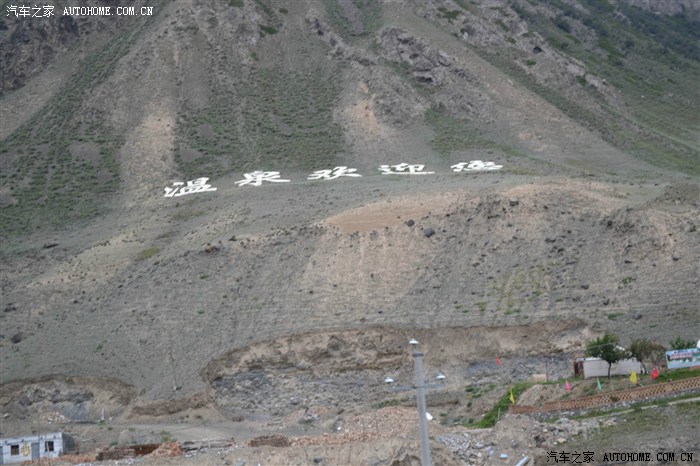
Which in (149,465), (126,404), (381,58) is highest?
(381,58)

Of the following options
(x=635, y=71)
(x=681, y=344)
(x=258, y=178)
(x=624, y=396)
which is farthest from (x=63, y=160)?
(x=624, y=396)

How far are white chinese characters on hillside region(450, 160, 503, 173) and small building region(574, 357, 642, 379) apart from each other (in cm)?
2797

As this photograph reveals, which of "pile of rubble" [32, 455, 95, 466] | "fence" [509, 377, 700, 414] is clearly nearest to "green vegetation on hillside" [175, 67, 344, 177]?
"pile of rubble" [32, 455, 95, 466]

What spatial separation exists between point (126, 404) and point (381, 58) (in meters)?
42.8

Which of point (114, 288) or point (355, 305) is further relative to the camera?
point (114, 288)

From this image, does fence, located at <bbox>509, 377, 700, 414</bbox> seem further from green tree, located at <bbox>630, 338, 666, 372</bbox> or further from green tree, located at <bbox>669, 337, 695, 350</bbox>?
green tree, located at <bbox>669, 337, 695, 350</bbox>

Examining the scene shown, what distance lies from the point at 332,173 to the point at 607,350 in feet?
114

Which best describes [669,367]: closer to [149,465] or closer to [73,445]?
[149,465]

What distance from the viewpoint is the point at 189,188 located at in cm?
7475

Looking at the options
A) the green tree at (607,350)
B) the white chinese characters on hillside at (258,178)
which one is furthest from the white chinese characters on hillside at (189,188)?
the green tree at (607,350)

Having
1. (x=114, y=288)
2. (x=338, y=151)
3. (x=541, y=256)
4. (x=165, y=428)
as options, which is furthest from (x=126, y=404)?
(x=338, y=151)

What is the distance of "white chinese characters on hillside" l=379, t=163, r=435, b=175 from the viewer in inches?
Result: 2781

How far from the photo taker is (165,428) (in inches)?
1842

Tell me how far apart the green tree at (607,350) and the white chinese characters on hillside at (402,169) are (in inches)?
1125
